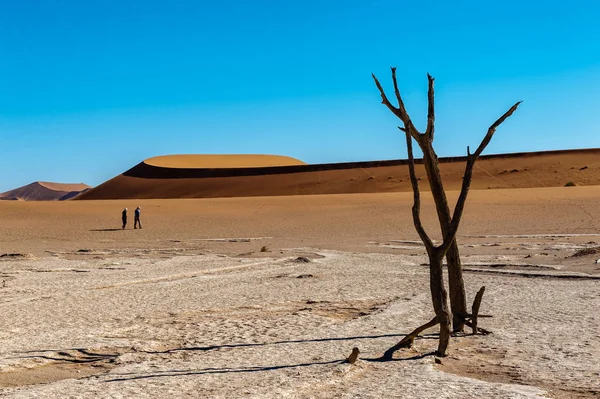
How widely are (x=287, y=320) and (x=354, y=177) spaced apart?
5775 centimetres

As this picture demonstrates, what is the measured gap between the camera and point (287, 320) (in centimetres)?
955

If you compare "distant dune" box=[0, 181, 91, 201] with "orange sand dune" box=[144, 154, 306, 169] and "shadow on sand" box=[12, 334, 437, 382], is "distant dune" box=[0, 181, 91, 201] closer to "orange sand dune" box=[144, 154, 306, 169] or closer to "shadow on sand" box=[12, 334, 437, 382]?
"orange sand dune" box=[144, 154, 306, 169]

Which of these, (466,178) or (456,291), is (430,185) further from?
(456,291)

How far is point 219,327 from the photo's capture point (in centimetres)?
916

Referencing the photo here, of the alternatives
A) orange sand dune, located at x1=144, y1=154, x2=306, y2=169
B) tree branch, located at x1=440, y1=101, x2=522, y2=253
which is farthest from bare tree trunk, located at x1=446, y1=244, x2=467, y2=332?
orange sand dune, located at x1=144, y1=154, x2=306, y2=169

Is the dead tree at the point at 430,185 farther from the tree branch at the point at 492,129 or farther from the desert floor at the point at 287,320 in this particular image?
the desert floor at the point at 287,320

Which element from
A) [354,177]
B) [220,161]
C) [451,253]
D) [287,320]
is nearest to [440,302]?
[451,253]

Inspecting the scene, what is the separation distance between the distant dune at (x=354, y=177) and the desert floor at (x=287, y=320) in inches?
1447

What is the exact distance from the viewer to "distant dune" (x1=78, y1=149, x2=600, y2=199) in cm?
6098

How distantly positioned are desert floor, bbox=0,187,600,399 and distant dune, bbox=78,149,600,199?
3674 centimetres

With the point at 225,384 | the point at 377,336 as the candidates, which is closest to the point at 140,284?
the point at 377,336

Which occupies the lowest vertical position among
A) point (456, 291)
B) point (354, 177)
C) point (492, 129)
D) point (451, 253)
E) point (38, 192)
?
point (456, 291)

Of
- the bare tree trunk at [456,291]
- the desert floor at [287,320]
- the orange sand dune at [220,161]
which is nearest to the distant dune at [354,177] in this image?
the orange sand dune at [220,161]

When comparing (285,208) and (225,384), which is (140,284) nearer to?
(225,384)
